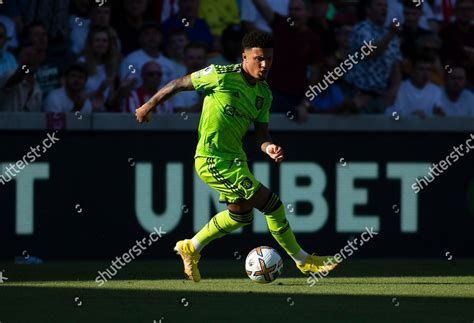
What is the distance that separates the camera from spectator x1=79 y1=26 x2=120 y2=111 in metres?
13.3

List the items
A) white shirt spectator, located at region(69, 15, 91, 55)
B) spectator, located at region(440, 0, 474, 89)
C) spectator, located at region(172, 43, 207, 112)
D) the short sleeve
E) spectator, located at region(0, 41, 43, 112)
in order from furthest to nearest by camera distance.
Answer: spectator, located at region(440, 0, 474, 89), white shirt spectator, located at region(69, 15, 91, 55), spectator, located at region(172, 43, 207, 112), spectator, located at region(0, 41, 43, 112), the short sleeve

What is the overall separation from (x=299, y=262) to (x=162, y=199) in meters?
2.89

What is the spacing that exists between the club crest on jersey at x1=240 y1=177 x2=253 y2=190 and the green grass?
91cm

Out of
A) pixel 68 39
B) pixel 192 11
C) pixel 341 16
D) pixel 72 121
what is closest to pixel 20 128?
pixel 72 121

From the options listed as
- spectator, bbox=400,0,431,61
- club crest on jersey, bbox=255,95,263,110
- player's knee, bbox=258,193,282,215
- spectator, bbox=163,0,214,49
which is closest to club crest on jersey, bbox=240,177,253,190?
player's knee, bbox=258,193,282,215

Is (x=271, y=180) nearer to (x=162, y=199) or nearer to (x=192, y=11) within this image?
(x=162, y=199)

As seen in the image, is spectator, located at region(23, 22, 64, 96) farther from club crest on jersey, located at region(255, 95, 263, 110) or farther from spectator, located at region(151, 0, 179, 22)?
club crest on jersey, located at region(255, 95, 263, 110)

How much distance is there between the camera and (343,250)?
1318cm

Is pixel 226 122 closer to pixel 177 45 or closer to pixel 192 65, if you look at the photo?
pixel 192 65

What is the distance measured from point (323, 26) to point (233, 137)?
4.74m

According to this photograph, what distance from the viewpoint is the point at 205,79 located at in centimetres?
1009

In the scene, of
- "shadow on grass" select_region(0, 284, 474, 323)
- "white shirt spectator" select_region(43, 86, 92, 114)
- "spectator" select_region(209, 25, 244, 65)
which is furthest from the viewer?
"spectator" select_region(209, 25, 244, 65)

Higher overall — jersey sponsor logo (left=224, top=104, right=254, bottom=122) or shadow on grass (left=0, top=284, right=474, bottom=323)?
jersey sponsor logo (left=224, top=104, right=254, bottom=122)

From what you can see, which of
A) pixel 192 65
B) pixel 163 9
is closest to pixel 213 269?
pixel 192 65
